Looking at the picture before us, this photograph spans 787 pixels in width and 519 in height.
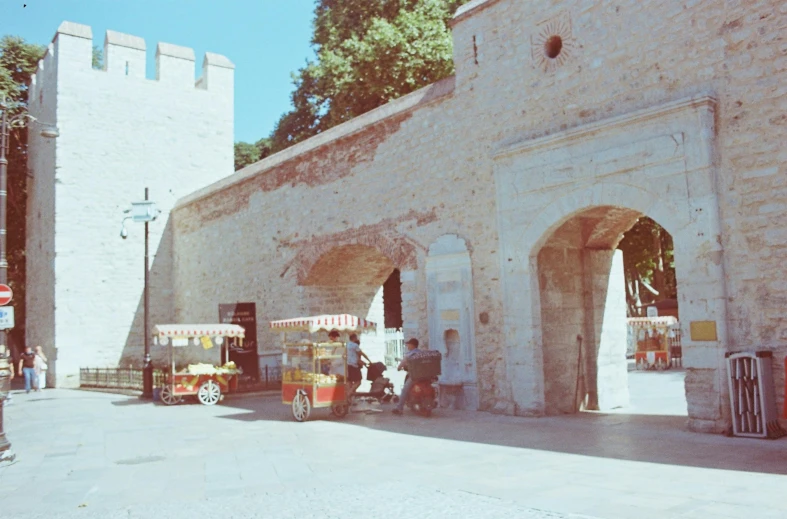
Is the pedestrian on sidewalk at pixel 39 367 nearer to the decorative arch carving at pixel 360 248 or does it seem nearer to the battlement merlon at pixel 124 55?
the decorative arch carving at pixel 360 248

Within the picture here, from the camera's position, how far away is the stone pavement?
17.6 feet

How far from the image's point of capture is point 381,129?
13867 mm

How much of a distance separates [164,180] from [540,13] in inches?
644

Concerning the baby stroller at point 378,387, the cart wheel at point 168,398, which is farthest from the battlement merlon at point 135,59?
the baby stroller at point 378,387

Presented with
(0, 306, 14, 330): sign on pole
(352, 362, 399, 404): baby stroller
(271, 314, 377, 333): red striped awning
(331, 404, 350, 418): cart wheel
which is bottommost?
(331, 404, 350, 418): cart wheel

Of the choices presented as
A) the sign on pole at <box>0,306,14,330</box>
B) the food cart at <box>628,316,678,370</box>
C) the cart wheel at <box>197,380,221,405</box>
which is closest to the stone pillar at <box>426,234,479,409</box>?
the cart wheel at <box>197,380,221,405</box>

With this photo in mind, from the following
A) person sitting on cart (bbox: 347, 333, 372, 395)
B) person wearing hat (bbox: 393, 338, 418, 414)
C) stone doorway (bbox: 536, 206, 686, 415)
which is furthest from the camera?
person sitting on cart (bbox: 347, 333, 372, 395)

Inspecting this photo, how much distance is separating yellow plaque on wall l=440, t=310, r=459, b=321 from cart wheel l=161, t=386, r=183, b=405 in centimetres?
591

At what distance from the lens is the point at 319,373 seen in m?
11.2

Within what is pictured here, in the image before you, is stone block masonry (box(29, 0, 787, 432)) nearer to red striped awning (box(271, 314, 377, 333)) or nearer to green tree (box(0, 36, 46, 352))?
red striped awning (box(271, 314, 377, 333))

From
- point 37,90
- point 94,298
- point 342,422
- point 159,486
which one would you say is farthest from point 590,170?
point 37,90

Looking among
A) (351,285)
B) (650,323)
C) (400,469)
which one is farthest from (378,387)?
(650,323)

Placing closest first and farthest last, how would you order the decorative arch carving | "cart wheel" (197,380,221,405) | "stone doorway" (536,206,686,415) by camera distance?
"stone doorway" (536,206,686,415)
the decorative arch carving
"cart wheel" (197,380,221,405)

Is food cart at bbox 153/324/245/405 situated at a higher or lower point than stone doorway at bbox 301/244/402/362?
lower
